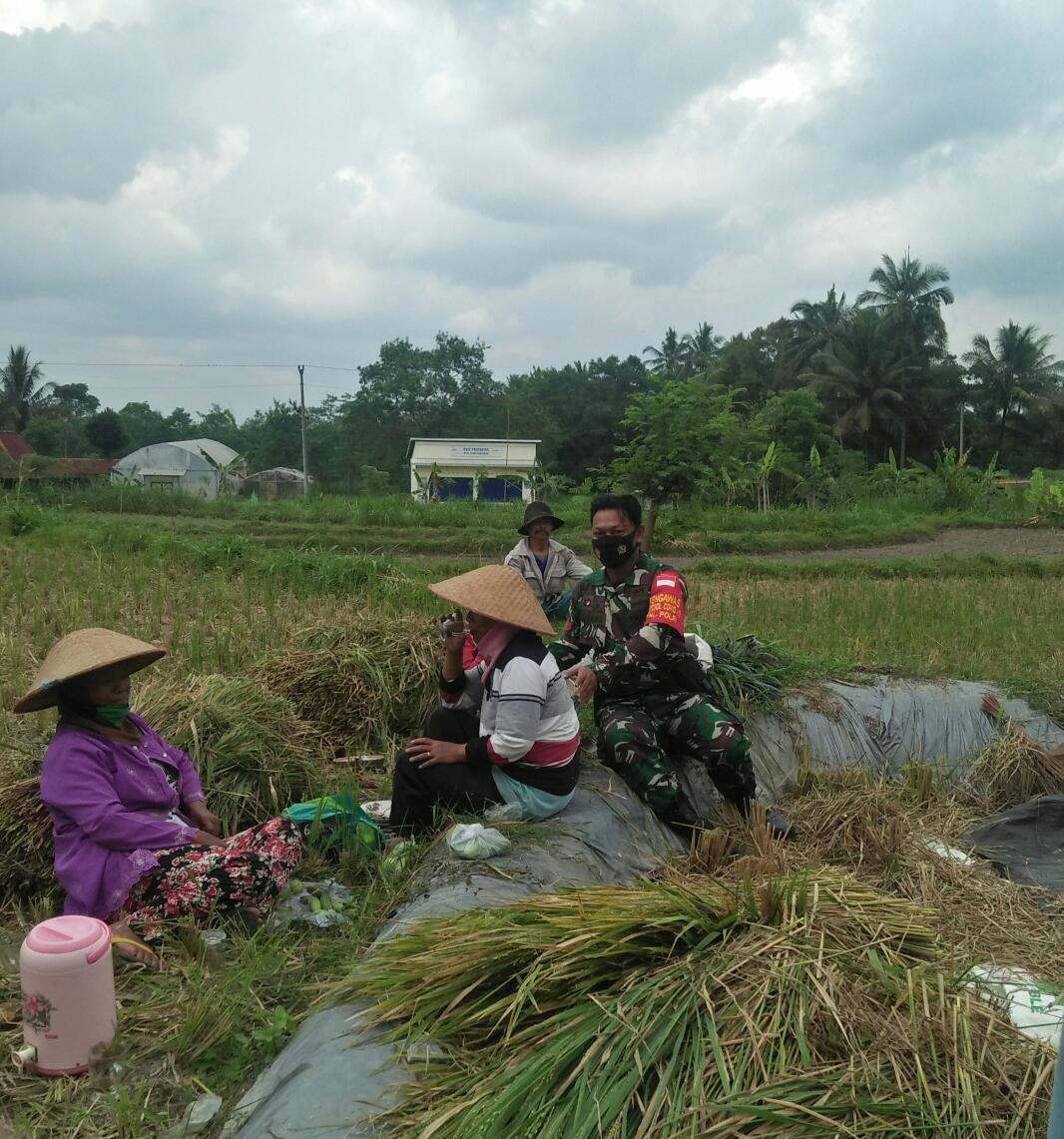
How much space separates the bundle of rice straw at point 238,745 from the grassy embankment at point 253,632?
0.34 feet

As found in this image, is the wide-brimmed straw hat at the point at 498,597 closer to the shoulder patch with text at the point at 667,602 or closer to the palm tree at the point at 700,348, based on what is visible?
the shoulder patch with text at the point at 667,602

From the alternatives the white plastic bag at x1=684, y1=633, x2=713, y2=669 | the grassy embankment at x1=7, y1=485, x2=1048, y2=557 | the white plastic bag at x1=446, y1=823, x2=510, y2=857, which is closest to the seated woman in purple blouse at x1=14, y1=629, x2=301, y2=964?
the white plastic bag at x1=446, y1=823, x2=510, y2=857

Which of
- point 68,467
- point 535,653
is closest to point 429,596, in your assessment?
point 535,653

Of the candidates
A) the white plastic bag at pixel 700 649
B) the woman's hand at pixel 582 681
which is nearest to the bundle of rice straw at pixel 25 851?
the woman's hand at pixel 582 681

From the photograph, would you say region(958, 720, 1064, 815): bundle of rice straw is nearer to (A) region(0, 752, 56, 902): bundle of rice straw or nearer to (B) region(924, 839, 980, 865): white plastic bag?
(B) region(924, 839, 980, 865): white plastic bag

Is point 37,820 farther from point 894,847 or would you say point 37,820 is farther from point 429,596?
point 429,596

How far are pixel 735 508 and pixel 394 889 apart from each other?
18.9 m

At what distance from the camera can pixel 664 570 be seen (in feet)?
Answer: 13.3

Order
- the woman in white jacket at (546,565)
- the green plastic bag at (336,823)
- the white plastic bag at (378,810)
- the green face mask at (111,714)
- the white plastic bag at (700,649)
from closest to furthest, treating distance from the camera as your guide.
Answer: the green face mask at (111,714), the green plastic bag at (336,823), the white plastic bag at (378,810), the white plastic bag at (700,649), the woman in white jacket at (546,565)

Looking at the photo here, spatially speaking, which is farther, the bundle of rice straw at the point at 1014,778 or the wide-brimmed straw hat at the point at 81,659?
the bundle of rice straw at the point at 1014,778

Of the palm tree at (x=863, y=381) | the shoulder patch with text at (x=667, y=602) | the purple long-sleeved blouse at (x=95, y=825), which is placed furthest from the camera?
the palm tree at (x=863, y=381)

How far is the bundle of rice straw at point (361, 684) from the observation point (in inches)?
183

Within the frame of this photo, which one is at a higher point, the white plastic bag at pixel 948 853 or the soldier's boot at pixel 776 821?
the soldier's boot at pixel 776 821

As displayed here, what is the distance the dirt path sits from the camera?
1603 cm
